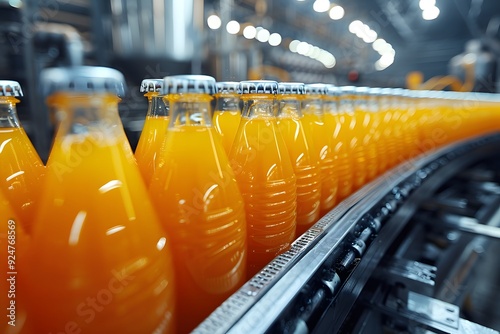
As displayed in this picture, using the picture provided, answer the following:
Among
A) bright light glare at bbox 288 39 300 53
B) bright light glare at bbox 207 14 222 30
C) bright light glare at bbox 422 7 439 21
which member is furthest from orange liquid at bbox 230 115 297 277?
bright light glare at bbox 288 39 300 53

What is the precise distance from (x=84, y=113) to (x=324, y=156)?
0.61m

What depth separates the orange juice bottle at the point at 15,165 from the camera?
1.59ft

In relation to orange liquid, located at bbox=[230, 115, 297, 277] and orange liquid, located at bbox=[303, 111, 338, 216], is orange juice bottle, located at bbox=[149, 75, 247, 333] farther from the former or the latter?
orange liquid, located at bbox=[303, 111, 338, 216]

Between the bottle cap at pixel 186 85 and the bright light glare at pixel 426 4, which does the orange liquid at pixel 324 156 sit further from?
the bright light glare at pixel 426 4

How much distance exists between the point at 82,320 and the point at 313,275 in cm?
37

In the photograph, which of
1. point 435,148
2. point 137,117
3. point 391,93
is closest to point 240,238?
point 391,93

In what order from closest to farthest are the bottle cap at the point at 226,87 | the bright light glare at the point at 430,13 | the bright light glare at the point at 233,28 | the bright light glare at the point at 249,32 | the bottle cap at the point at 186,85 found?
1. the bottle cap at the point at 186,85
2. the bottle cap at the point at 226,87
3. the bright light glare at the point at 233,28
4. the bright light glare at the point at 249,32
5. the bright light glare at the point at 430,13

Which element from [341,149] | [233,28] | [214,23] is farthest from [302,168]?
[233,28]

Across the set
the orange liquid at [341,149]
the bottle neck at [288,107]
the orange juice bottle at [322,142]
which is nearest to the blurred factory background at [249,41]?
the bottle neck at [288,107]

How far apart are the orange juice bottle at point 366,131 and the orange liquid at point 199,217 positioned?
27.4 inches

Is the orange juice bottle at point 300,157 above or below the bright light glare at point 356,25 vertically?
below

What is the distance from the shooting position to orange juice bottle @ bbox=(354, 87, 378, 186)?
3.59ft

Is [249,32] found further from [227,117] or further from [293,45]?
[227,117]

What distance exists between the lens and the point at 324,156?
838 mm
